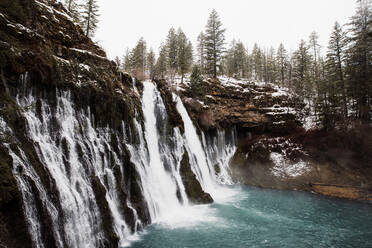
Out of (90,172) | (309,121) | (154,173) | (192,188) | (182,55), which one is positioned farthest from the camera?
(182,55)

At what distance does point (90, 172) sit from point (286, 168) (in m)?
22.5

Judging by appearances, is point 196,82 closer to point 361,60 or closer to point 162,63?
point 162,63

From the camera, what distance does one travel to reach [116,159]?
11.5 m

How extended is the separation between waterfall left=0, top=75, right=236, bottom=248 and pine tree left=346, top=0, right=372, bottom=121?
23650 millimetres

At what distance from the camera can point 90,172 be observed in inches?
375

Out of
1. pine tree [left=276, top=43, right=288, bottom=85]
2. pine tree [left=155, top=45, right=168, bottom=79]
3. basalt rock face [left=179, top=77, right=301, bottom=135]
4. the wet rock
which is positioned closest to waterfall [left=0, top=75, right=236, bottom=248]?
the wet rock

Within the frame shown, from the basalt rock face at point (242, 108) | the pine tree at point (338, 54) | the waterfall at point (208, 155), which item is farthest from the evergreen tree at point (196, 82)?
the pine tree at point (338, 54)

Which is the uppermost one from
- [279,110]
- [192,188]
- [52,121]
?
[279,110]

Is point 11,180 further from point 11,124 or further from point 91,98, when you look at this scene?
point 91,98

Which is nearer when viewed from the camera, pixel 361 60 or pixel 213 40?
pixel 361 60

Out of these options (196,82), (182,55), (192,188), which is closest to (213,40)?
(182,55)

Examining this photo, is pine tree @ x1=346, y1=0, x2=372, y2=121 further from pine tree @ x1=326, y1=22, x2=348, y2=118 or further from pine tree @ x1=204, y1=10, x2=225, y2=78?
pine tree @ x1=204, y1=10, x2=225, y2=78

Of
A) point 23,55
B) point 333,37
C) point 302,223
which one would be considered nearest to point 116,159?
point 23,55

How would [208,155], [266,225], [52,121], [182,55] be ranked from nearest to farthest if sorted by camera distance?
[52,121], [266,225], [208,155], [182,55]
